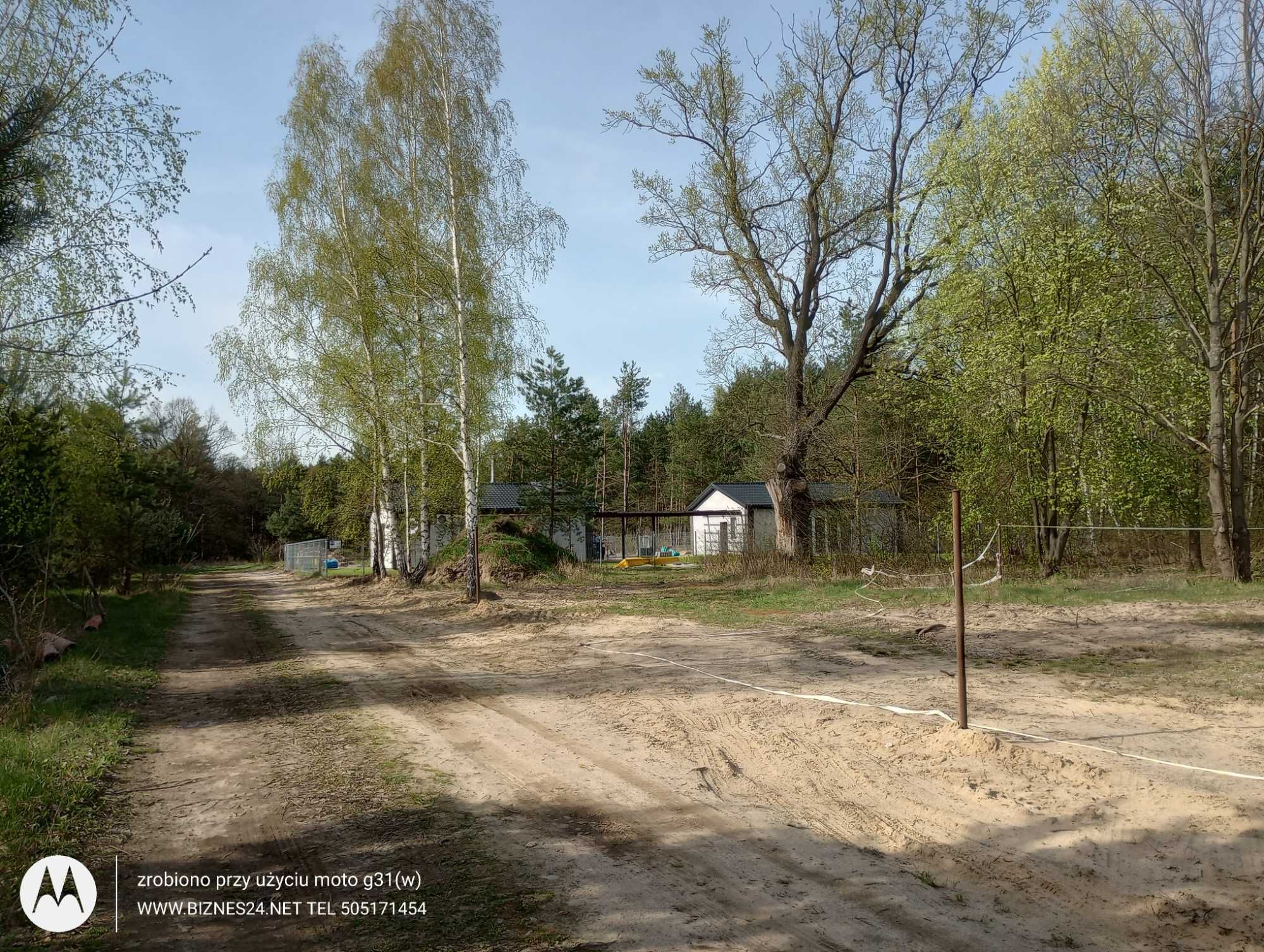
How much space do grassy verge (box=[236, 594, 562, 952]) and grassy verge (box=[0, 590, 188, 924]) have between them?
1.21 m

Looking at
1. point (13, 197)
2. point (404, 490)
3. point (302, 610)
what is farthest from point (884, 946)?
point (404, 490)

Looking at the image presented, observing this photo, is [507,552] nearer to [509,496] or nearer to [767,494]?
[767,494]

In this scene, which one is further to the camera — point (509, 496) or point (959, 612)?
point (509, 496)

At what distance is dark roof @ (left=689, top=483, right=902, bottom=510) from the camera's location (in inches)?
1069

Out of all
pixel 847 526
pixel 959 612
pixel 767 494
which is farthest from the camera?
pixel 767 494

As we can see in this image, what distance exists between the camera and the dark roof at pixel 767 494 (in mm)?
27141

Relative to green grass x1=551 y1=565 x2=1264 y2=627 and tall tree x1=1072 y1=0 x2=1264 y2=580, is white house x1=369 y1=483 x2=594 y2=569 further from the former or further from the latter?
tall tree x1=1072 y1=0 x2=1264 y2=580

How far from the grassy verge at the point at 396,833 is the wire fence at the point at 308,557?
33.6 metres

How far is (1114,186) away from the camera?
17.9m

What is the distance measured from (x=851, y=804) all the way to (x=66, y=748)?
614cm

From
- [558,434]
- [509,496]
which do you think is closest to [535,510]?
[558,434]

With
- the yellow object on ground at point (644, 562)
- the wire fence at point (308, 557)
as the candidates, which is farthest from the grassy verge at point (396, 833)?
the wire fence at point (308, 557)
